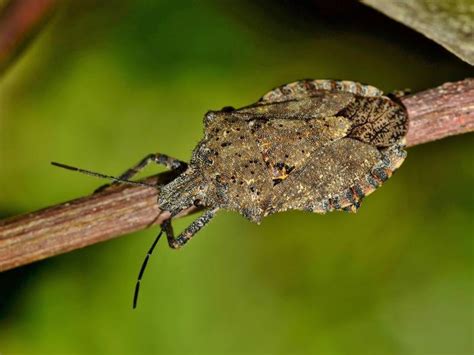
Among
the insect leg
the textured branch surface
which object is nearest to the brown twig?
the textured branch surface

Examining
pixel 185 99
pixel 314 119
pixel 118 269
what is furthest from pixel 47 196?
pixel 314 119

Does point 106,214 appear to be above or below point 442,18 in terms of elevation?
below

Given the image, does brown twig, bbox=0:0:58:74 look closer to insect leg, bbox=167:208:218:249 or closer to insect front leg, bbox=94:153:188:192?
insect front leg, bbox=94:153:188:192

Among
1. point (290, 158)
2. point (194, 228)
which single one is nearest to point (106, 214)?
point (194, 228)

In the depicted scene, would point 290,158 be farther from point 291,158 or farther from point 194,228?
point 194,228

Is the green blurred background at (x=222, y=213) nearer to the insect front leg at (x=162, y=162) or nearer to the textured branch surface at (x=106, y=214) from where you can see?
the insect front leg at (x=162, y=162)

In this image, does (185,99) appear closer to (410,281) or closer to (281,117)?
(281,117)

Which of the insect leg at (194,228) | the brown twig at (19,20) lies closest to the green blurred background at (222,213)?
the insect leg at (194,228)
